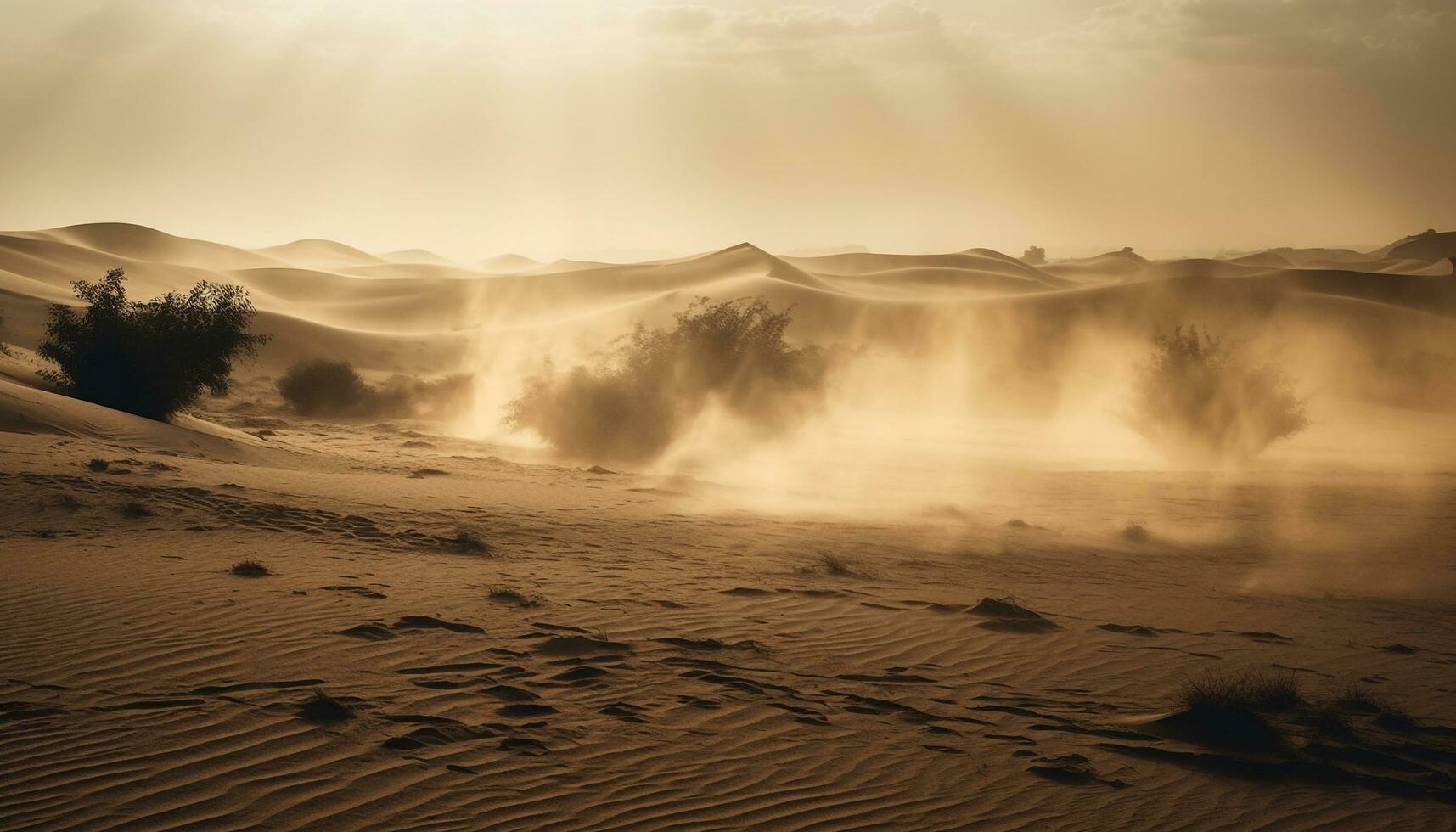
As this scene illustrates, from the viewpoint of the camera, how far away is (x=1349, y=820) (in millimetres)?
6426

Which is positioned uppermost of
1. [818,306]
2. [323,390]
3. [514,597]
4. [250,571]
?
[818,306]

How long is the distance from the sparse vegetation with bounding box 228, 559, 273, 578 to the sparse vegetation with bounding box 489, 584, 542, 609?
2140 mm

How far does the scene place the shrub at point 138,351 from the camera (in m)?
23.3

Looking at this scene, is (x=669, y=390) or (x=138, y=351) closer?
(x=138, y=351)

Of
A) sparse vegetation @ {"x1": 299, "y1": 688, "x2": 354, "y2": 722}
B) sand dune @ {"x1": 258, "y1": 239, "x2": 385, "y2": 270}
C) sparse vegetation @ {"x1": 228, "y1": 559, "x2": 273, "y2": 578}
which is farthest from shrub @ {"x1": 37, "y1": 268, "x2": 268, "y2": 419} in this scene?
sand dune @ {"x1": 258, "y1": 239, "x2": 385, "y2": 270}

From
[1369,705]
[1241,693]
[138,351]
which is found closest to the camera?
[1241,693]

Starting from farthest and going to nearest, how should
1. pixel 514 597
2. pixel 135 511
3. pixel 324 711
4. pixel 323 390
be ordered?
pixel 323 390, pixel 135 511, pixel 514 597, pixel 324 711

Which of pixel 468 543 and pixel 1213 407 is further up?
pixel 1213 407

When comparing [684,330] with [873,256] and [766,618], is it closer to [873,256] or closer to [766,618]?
[766,618]

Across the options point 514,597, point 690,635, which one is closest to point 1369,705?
point 690,635

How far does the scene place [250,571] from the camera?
34.9 ft

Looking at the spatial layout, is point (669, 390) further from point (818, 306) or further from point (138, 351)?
point (818, 306)

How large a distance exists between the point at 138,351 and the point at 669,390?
11.9 m

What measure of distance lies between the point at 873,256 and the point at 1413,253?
74764 millimetres
